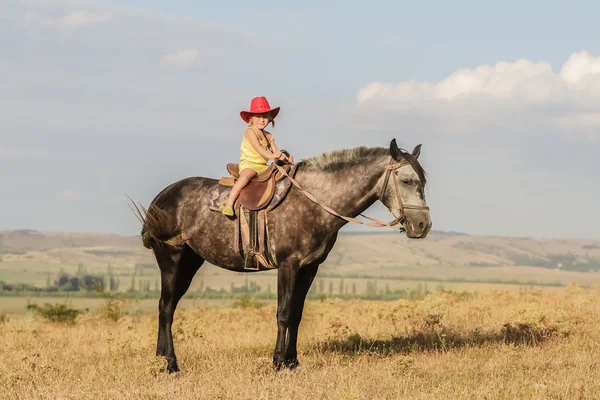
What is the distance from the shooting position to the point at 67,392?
895 cm

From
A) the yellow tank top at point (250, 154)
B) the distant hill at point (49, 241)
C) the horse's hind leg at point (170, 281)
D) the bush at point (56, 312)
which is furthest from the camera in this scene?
the distant hill at point (49, 241)

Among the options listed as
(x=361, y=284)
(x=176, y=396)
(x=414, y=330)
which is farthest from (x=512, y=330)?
(x=361, y=284)

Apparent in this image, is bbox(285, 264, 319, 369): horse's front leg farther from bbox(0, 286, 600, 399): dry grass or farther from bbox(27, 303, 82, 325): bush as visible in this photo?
bbox(27, 303, 82, 325): bush

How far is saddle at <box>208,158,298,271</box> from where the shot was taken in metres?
10.4

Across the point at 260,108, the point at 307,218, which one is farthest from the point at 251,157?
the point at 307,218

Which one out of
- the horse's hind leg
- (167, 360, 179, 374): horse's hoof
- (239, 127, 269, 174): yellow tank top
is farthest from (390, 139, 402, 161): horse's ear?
(167, 360, 179, 374): horse's hoof

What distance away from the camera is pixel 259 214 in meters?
10.5

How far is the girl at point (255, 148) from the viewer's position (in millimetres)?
10430

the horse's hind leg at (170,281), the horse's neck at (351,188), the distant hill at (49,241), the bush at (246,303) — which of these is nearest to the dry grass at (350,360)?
the horse's hind leg at (170,281)

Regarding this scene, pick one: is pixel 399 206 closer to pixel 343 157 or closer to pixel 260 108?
pixel 343 157

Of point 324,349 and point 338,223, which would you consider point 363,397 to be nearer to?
point 338,223

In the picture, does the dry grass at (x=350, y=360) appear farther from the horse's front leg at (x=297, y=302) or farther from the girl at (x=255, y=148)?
the girl at (x=255, y=148)

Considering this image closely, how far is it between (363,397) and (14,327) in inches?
514

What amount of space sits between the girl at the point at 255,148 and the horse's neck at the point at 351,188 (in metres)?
0.67
